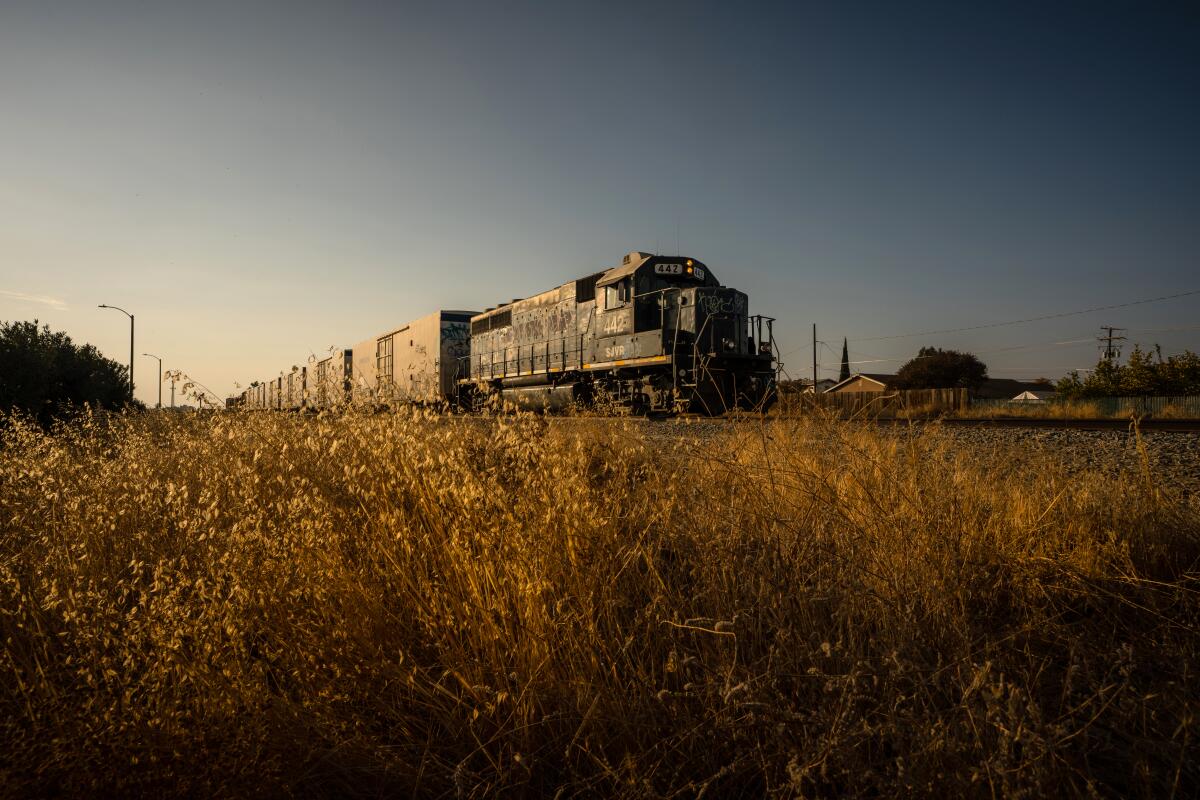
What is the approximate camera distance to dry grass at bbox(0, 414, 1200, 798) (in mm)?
1449

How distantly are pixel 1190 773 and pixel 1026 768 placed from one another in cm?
48

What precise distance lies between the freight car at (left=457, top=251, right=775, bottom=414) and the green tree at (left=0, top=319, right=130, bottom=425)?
30.7 ft

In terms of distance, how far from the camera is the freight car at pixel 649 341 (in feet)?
42.9

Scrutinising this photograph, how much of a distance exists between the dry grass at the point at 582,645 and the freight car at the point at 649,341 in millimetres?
9001

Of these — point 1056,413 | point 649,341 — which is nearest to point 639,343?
point 649,341

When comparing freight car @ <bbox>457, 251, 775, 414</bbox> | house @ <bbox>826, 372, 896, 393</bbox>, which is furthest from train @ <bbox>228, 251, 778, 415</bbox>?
house @ <bbox>826, 372, 896, 393</bbox>

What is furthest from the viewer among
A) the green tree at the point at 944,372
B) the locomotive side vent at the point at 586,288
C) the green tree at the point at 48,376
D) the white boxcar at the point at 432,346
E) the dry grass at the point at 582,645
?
the green tree at the point at 944,372

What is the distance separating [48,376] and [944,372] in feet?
214

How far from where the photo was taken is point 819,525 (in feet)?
9.02

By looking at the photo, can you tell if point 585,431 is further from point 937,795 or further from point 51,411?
point 51,411

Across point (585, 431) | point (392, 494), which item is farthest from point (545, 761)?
point (585, 431)

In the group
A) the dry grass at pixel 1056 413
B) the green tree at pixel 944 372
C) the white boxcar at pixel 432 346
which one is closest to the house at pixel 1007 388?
the green tree at pixel 944 372

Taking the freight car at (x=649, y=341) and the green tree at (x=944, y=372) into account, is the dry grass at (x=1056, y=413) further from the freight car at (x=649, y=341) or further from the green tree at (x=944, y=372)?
the green tree at (x=944, y=372)

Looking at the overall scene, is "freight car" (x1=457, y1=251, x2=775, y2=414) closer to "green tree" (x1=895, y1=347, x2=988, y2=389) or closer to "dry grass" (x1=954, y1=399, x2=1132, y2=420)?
"dry grass" (x1=954, y1=399, x2=1132, y2=420)
